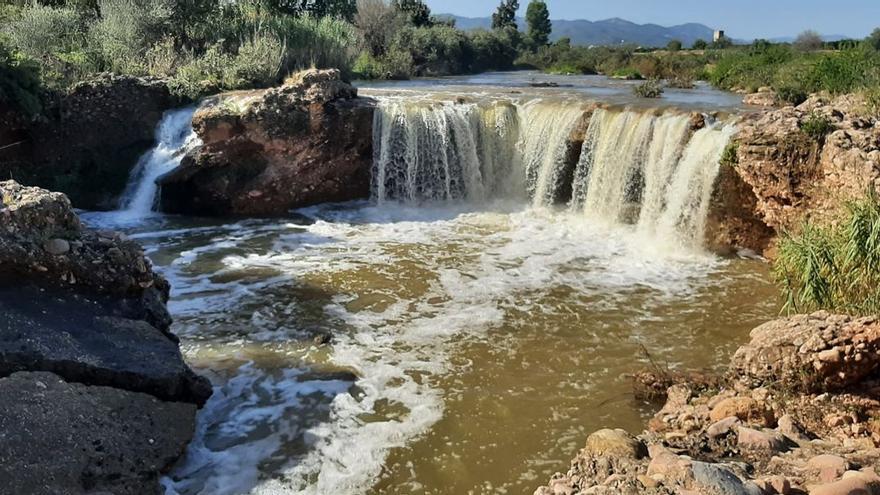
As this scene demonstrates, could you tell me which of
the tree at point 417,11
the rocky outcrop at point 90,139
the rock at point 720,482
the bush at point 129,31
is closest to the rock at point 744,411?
the rock at point 720,482

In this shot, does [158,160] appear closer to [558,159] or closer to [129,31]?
[129,31]

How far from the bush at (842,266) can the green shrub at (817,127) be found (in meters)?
3.01

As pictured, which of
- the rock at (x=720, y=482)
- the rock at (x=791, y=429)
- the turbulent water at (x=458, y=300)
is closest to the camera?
the rock at (x=720, y=482)

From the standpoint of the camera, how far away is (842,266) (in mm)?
5680

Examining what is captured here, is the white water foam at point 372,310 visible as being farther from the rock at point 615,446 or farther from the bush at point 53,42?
the bush at point 53,42

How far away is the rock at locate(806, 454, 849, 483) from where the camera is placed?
3.39m

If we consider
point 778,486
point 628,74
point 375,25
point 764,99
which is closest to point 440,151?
point 764,99

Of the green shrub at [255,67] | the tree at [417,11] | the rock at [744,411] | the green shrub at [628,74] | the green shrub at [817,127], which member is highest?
the tree at [417,11]

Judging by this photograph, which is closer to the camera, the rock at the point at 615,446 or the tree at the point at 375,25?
the rock at the point at 615,446

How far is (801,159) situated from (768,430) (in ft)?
19.4

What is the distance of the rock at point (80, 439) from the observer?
12.3 ft

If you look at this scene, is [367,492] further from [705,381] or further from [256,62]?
[256,62]

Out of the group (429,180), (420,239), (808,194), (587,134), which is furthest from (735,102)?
(420,239)

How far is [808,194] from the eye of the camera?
897 centimetres
